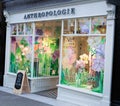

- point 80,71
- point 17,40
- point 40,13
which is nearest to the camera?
point 80,71

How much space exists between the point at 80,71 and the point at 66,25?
68.5 inches

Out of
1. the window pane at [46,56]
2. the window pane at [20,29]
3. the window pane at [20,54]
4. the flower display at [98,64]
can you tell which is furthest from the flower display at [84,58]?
the window pane at [20,29]

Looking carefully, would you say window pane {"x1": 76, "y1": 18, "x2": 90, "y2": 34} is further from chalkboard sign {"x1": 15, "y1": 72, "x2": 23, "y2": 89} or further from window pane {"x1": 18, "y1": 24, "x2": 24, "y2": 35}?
window pane {"x1": 18, "y1": 24, "x2": 24, "y2": 35}

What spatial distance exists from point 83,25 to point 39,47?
3183 millimetres

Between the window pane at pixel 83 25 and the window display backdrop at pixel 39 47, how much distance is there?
7.82 feet

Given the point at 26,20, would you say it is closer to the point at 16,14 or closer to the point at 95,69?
the point at 16,14

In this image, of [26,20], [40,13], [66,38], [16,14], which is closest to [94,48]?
[66,38]

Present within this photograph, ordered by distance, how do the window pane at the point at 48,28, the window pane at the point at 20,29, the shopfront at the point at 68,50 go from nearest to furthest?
1. the shopfront at the point at 68,50
2. the window pane at the point at 48,28
3. the window pane at the point at 20,29

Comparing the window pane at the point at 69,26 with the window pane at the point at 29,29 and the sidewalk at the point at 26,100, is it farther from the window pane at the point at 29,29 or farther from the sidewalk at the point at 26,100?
the sidewalk at the point at 26,100

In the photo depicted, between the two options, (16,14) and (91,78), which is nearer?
(91,78)

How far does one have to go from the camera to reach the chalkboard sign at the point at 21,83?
12.0 m

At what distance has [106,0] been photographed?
8.82 metres

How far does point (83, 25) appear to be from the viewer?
32.5 ft

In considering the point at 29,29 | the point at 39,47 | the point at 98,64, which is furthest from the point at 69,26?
the point at 29,29
